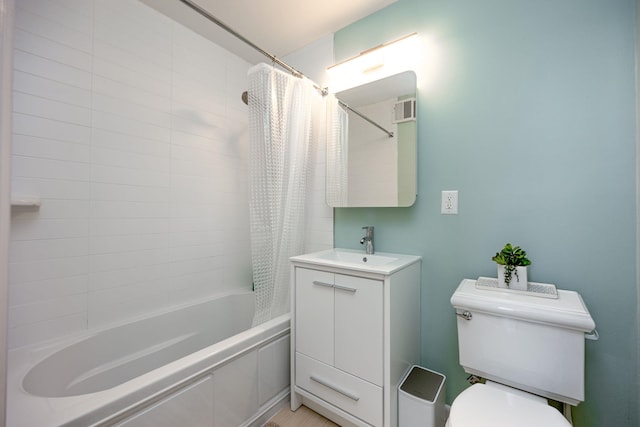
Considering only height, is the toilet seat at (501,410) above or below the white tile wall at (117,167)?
below

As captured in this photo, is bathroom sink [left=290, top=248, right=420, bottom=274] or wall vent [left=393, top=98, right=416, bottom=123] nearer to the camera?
bathroom sink [left=290, top=248, right=420, bottom=274]

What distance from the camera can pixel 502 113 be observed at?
131 centimetres

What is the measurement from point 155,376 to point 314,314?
73 centimetres

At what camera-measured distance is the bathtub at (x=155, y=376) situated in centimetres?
89

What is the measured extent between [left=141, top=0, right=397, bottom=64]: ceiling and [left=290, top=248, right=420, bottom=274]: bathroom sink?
61.1 inches


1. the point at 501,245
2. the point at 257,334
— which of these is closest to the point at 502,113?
the point at 501,245

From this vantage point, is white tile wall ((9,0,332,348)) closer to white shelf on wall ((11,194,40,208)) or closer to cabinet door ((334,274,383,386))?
white shelf on wall ((11,194,40,208))

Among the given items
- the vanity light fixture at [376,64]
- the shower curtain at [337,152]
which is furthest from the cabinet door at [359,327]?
the vanity light fixture at [376,64]

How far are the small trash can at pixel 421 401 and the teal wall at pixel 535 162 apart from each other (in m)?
0.15

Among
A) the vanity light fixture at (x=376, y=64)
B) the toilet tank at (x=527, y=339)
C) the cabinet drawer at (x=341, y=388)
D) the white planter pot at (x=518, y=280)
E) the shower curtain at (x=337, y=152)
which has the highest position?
the vanity light fixture at (x=376, y=64)

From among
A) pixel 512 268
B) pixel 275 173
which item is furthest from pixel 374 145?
pixel 512 268

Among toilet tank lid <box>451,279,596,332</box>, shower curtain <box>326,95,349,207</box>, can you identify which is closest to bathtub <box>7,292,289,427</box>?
shower curtain <box>326,95,349,207</box>

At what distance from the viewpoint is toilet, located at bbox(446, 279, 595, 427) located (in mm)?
913

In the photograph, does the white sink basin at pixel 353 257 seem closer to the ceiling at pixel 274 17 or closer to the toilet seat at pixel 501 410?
the toilet seat at pixel 501 410
